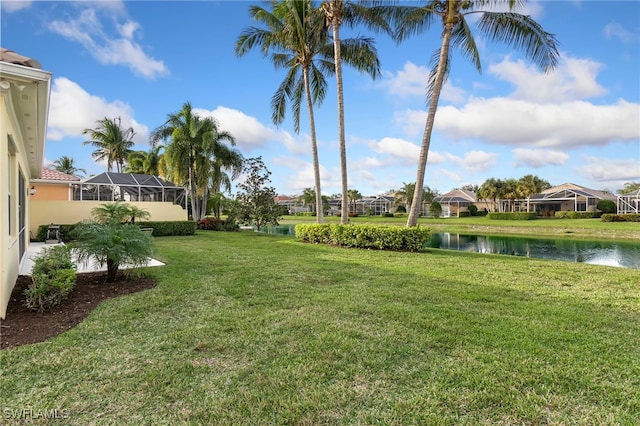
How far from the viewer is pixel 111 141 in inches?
1321

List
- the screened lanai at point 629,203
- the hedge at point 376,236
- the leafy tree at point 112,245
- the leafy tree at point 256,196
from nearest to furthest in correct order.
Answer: the leafy tree at point 112,245 → the hedge at point 376,236 → the leafy tree at point 256,196 → the screened lanai at point 629,203

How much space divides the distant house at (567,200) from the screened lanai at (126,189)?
43462mm

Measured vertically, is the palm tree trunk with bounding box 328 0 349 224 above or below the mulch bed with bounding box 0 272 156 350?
above

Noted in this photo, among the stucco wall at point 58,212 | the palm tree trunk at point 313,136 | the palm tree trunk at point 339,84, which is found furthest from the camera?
the stucco wall at point 58,212

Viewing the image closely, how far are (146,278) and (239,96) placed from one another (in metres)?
11.4

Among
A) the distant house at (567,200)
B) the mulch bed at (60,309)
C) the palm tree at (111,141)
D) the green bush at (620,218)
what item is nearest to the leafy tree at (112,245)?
the mulch bed at (60,309)

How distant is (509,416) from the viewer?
2352 mm

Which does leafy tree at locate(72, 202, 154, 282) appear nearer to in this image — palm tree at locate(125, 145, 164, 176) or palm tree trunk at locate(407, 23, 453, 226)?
palm tree trunk at locate(407, 23, 453, 226)

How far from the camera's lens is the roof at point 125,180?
19.9 metres

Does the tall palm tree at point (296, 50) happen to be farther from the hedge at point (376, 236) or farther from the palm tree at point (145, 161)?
the palm tree at point (145, 161)

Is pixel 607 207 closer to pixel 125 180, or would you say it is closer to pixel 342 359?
pixel 125 180

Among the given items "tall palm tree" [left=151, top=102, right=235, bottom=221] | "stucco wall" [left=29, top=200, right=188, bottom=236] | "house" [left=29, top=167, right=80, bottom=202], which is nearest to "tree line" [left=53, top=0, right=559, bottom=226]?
"tall palm tree" [left=151, top=102, right=235, bottom=221]

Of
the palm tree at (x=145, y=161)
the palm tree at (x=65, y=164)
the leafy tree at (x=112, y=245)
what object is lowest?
the leafy tree at (x=112, y=245)

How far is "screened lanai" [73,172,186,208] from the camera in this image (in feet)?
63.8
